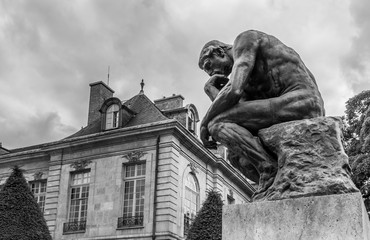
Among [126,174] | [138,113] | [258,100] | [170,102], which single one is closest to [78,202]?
[126,174]

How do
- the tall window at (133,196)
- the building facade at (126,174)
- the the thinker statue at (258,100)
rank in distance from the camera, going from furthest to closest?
the tall window at (133,196), the building facade at (126,174), the the thinker statue at (258,100)

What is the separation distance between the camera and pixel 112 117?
2558 cm

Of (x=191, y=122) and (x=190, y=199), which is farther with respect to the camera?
(x=191, y=122)

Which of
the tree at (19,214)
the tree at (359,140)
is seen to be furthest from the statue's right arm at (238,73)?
the tree at (19,214)

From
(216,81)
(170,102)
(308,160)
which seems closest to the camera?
(308,160)

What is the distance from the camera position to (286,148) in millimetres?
3807

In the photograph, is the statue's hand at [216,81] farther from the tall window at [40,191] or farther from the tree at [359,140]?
the tall window at [40,191]

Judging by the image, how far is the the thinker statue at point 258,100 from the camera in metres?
4.05

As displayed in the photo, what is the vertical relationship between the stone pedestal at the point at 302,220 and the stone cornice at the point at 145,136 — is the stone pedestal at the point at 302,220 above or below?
below

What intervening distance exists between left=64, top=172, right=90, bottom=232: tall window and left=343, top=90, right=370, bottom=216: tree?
1233cm

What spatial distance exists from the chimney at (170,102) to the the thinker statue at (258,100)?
23.5m

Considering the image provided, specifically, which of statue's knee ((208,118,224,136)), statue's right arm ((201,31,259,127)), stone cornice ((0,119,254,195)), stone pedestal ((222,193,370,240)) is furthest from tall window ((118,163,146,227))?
stone pedestal ((222,193,370,240))

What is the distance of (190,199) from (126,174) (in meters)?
3.38

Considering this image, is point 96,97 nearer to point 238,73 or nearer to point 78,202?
point 78,202
